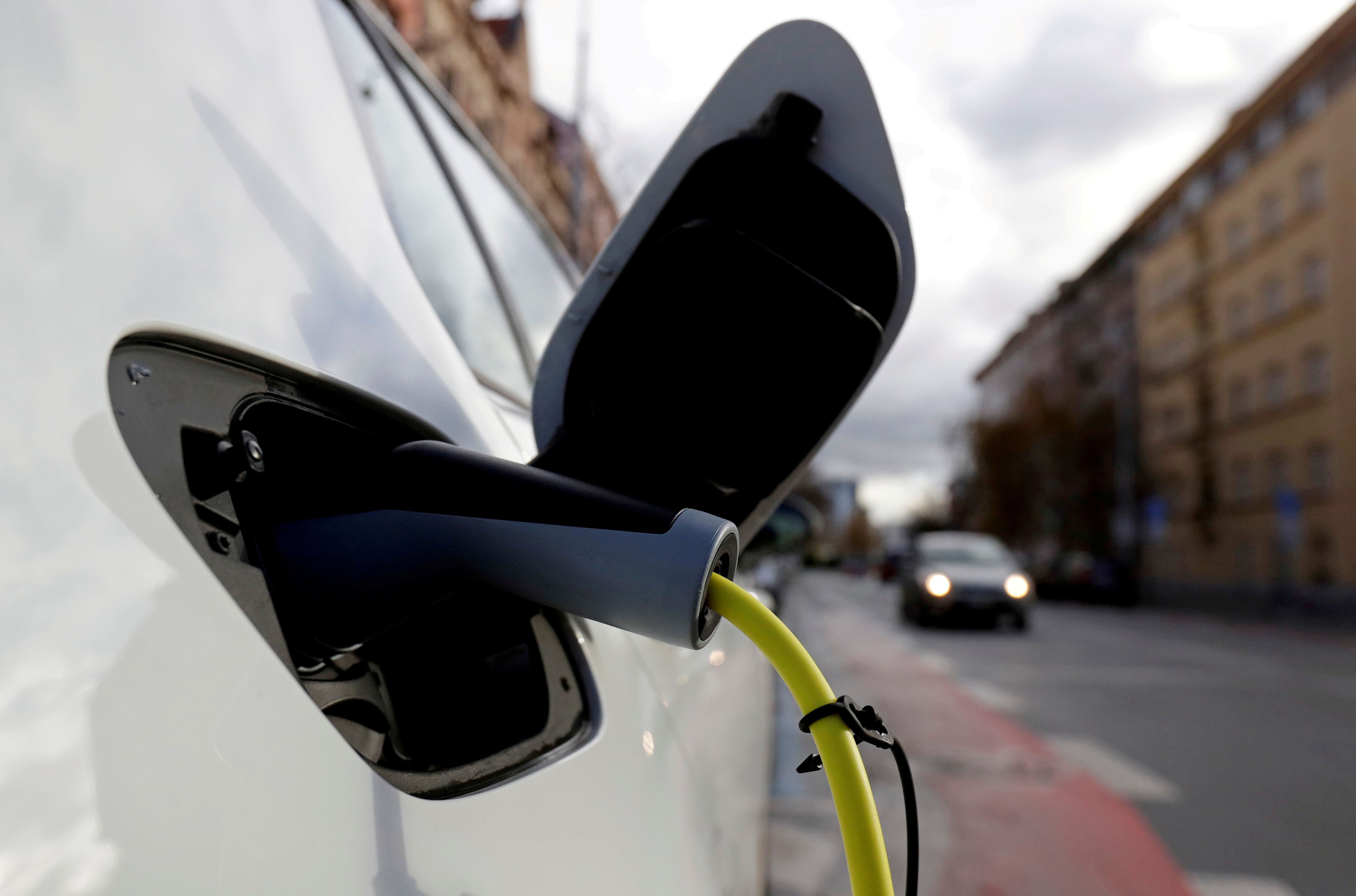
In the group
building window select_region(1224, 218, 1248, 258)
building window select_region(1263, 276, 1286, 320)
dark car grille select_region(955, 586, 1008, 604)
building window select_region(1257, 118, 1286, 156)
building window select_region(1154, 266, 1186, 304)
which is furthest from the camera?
building window select_region(1154, 266, 1186, 304)

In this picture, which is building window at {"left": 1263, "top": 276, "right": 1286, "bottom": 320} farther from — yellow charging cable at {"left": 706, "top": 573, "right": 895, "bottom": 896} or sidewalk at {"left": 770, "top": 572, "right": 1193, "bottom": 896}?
yellow charging cable at {"left": 706, "top": 573, "right": 895, "bottom": 896}

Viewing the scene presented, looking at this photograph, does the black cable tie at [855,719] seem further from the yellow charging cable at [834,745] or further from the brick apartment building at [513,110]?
the brick apartment building at [513,110]

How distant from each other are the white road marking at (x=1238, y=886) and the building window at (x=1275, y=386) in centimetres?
3165

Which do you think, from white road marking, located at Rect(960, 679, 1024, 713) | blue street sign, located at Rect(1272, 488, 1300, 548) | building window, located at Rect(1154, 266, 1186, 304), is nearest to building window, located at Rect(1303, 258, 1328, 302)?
building window, located at Rect(1154, 266, 1186, 304)

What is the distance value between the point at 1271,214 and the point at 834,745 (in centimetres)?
3681

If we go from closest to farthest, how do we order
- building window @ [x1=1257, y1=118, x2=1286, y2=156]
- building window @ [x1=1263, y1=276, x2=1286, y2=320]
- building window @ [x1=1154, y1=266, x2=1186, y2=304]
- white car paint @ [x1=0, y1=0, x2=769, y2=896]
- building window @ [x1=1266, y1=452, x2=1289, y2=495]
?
white car paint @ [x1=0, y1=0, x2=769, y2=896], building window @ [x1=1266, y1=452, x2=1289, y2=495], building window @ [x1=1263, y1=276, x2=1286, y2=320], building window @ [x1=1257, y1=118, x2=1286, y2=156], building window @ [x1=1154, y1=266, x2=1186, y2=304]

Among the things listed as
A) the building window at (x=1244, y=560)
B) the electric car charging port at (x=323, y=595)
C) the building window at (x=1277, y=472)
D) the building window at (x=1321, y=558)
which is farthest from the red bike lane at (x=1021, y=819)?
the building window at (x=1244, y=560)

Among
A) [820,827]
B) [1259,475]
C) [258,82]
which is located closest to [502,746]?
[258,82]

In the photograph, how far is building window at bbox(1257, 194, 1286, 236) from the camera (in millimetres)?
30719

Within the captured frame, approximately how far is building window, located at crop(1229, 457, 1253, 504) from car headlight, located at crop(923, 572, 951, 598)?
2331 centimetres

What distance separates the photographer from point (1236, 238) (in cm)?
3391

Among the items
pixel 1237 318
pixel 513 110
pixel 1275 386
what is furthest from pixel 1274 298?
pixel 513 110

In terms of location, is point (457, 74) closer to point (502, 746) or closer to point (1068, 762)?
point (1068, 762)

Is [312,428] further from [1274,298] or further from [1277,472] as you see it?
[1274,298]
